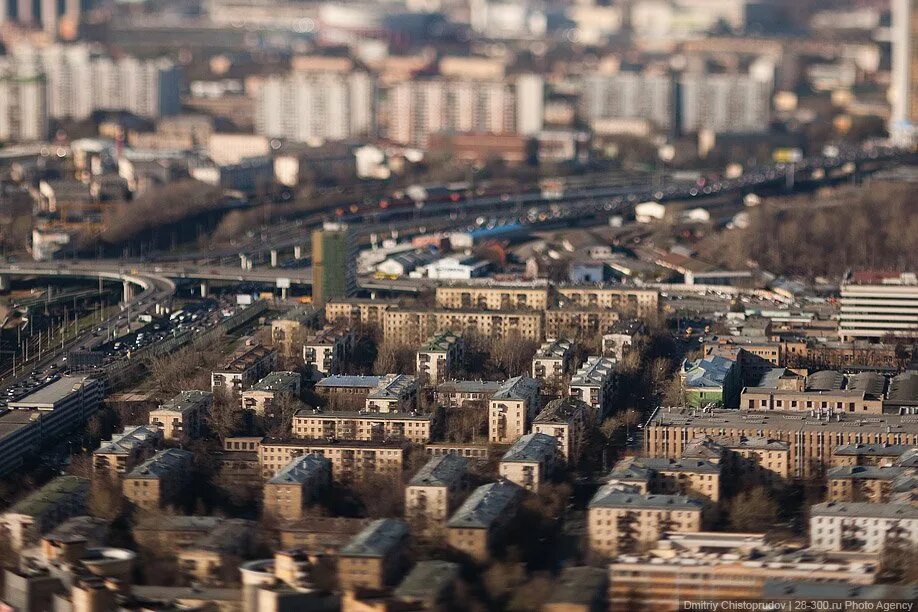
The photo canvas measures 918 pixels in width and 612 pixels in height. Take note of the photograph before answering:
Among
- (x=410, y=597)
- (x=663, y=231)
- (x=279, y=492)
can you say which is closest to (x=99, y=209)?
(x=663, y=231)

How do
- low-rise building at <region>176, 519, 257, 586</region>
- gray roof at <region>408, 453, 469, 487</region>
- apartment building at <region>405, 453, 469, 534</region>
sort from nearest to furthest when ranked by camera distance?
low-rise building at <region>176, 519, 257, 586</region> → apartment building at <region>405, 453, 469, 534</region> → gray roof at <region>408, 453, 469, 487</region>

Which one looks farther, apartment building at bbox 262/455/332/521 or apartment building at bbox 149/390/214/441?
apartment building at bbox 149/390/214/441

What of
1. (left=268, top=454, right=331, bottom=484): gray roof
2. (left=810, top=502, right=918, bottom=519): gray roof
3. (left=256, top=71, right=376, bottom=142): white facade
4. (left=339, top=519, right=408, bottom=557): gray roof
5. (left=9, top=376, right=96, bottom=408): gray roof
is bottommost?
(left=268, top=454, right=331, bottom=484): gray roof

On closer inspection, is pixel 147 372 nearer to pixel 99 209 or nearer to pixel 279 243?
pixel 279 243

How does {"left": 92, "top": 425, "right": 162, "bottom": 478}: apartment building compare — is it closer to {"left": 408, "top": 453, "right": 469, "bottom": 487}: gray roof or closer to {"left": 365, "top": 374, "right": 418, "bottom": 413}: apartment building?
{"left": 365, "top": 374, "right": 418, "bottom": 413}: apartment building

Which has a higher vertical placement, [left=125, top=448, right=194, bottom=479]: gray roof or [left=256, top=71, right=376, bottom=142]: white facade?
[left=256, top=71, right=376, bottom=142]: white facade

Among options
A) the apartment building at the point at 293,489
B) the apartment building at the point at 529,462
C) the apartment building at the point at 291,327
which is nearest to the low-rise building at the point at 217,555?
the apartment building at the point at 293,489

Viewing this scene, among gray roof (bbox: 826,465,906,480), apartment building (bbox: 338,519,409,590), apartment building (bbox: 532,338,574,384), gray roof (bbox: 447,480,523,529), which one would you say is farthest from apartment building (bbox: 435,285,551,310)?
apartment building (bbox: 338,519,409,590)

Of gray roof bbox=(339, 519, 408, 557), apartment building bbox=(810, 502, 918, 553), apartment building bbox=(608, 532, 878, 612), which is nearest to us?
apartment building bbox=(608, 532, 878, 612)
